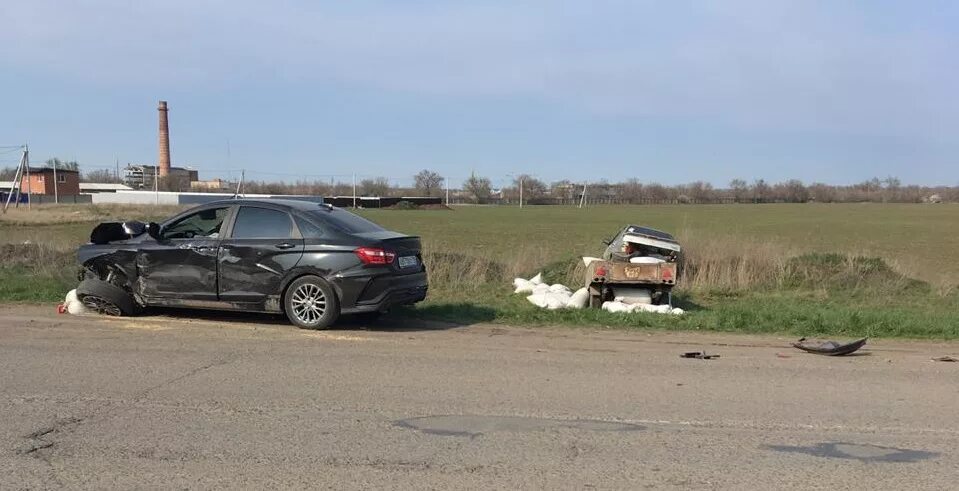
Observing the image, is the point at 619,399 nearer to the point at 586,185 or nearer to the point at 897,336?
the point at 897,336

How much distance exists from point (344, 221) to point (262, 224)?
1019 millimetres

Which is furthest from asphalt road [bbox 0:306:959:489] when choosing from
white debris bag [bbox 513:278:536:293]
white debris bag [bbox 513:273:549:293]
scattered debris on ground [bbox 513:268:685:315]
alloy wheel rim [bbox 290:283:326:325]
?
white debris bag [bbox 513:278:536:293]

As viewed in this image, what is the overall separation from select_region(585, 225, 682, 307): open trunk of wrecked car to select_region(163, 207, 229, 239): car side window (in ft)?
18.5

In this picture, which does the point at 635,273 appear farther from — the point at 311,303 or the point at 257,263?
the point at 257,263

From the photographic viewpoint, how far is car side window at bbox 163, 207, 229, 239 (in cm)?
918

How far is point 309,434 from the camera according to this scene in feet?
15.7

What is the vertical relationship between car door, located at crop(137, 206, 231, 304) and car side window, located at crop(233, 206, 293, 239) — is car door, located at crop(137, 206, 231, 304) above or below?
below

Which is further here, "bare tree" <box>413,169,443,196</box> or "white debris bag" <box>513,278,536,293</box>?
"bare tree" <box>413,169,443,196</box>

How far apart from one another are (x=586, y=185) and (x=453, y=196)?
3157cm

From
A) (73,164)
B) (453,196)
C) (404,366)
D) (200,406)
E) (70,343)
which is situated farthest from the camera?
(453,196)

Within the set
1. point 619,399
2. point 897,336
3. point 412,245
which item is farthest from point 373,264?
point 897,336

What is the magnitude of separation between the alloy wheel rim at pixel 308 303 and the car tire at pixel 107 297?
7.81 ft

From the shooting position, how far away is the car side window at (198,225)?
9180 mm

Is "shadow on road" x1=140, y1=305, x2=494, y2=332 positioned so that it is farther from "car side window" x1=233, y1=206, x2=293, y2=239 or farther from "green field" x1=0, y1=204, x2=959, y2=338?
"car side window" x1=233, y1=206, x2=293, y2=239
